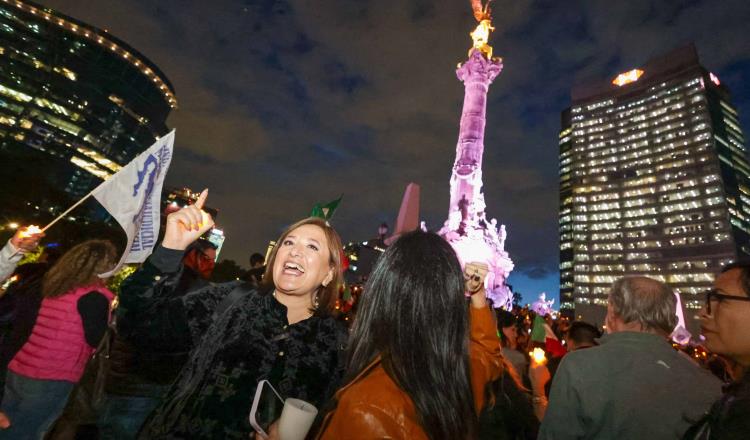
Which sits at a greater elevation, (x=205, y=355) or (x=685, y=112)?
(x=685, y=112)

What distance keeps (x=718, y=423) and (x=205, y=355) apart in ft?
8.82

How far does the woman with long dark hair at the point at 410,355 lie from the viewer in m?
1.46

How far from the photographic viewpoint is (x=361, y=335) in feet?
5.97

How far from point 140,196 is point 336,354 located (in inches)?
97.9

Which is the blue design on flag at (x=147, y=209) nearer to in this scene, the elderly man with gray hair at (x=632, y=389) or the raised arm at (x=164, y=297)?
the raised arm at (x=164, y=297)

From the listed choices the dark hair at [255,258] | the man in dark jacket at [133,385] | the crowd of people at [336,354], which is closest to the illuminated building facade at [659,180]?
the dark hair at [255,258]

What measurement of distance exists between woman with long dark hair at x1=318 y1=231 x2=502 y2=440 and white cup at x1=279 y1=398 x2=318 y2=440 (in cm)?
15

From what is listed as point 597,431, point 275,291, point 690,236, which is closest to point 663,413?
point 597,431

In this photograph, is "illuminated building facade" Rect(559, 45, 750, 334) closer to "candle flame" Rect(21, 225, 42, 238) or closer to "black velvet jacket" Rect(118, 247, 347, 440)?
"black velvet jacket" Rect(118, 247, 347, 440)

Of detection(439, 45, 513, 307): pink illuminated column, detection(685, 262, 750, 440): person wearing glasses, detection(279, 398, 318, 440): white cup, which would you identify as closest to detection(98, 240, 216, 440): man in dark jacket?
detection(279, 398, 318, 440): white cup

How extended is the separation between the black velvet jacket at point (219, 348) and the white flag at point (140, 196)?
3.65ft

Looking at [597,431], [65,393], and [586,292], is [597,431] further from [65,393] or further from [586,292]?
[586,292]

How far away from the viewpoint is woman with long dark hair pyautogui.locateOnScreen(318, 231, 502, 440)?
146 centimetres

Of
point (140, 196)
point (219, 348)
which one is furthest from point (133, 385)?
point (219, 348)
